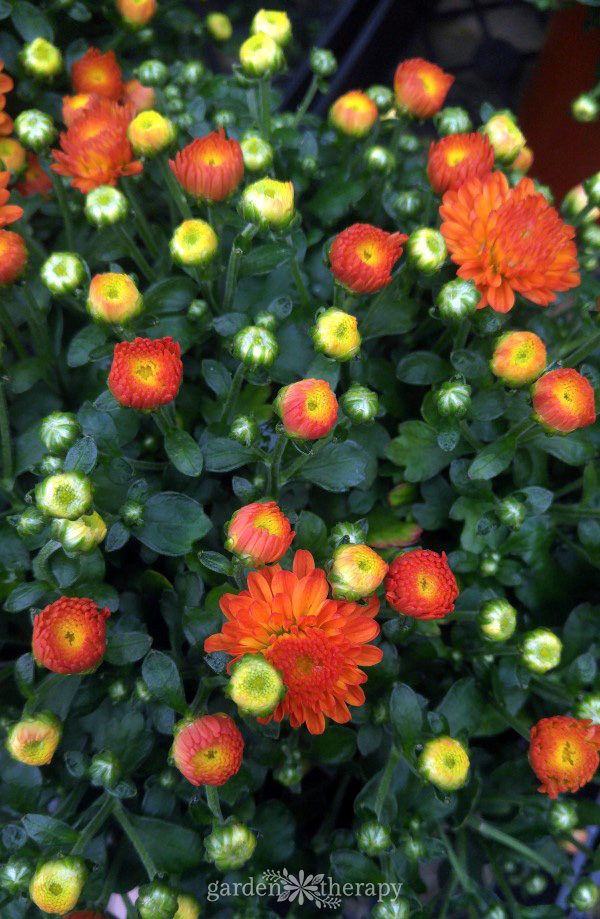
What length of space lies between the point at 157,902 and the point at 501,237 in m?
0.71

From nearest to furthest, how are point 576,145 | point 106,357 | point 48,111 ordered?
point 106,357, point 48,111, point 576,145

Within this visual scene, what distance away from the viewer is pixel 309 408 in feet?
2.11

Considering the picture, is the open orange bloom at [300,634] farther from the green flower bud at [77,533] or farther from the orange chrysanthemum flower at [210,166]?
the orange chrysanthemum flower at [210,166]

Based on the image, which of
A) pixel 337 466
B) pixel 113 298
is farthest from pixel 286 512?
pixel 113 298

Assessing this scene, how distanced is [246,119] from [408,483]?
53 centimetres

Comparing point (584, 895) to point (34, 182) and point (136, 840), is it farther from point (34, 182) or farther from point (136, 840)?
point (34, 182)

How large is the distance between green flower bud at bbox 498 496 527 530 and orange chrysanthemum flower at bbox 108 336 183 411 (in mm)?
374

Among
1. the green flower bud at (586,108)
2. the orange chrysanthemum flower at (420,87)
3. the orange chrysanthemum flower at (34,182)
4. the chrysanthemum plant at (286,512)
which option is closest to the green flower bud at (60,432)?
the chrysanthemum plant at (286,512)

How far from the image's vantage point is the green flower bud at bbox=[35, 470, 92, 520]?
2.09 ft

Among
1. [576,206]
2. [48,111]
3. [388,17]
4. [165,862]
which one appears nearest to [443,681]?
[165,862]

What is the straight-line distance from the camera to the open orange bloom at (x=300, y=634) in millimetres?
633

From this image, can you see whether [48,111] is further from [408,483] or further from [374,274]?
[408,483]

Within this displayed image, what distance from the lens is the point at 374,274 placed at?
2.41ft

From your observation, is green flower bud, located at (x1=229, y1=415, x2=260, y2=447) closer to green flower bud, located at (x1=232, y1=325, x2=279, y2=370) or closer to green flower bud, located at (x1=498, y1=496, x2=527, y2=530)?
green flower bud, located at (x1=232, y1=325, x2=279, y2=370)
